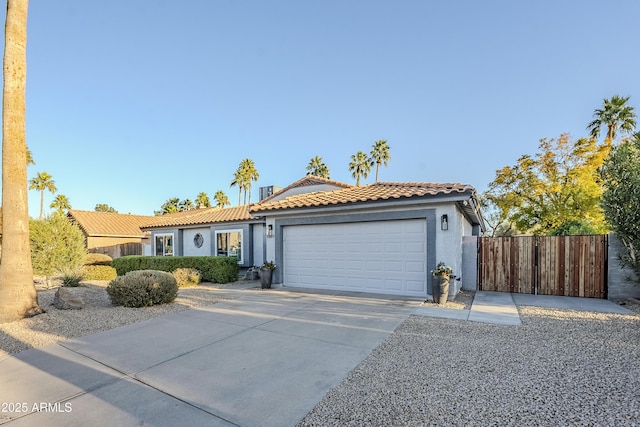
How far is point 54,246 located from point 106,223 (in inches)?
649

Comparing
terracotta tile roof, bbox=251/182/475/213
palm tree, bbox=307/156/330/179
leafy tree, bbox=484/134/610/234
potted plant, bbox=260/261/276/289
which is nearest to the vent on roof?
terracotta tile roof, bbox=251/182/475/213

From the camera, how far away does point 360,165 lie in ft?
116

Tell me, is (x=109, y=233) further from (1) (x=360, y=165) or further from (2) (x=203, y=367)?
(2) (x=203, y=367)

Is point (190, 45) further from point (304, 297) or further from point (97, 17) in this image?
point (304, 297)

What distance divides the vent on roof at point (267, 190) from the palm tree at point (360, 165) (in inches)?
551

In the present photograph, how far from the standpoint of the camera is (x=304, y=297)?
365 inches

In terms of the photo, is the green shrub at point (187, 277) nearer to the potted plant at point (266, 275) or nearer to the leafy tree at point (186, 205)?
the potted plant at point (266, 275)

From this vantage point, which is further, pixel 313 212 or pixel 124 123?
pixel 124 123

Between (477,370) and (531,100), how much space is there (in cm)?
1523

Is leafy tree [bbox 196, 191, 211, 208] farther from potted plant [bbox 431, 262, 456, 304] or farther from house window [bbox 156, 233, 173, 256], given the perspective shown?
potted plant [bbox 431, 262, 456, 304]

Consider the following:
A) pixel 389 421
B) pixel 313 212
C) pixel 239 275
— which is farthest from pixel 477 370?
pixel 239 275

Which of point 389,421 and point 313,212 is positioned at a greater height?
point 313,212

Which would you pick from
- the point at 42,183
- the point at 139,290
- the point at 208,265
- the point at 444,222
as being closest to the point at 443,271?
the point at 444,222

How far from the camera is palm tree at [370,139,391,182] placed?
1371 inches
